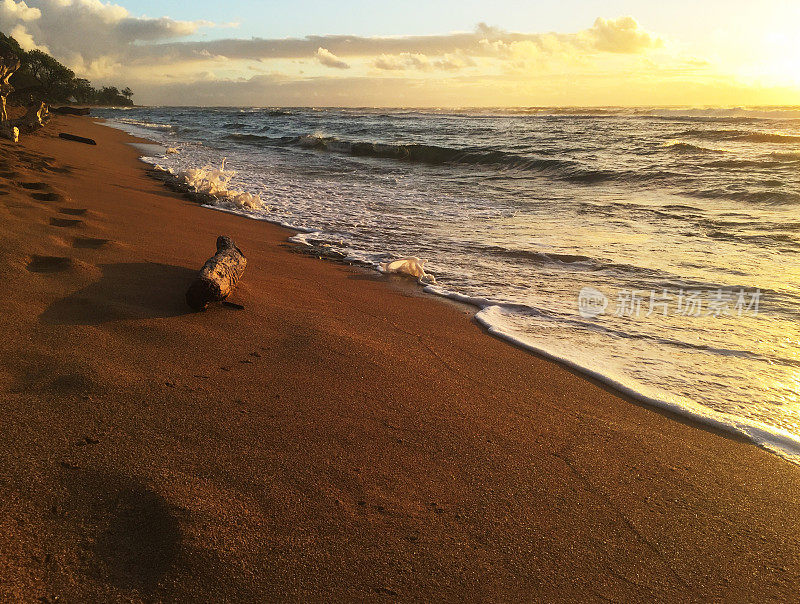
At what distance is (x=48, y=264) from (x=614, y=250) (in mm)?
5880

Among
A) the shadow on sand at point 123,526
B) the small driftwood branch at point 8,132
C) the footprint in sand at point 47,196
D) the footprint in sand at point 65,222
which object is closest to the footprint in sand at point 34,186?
the footprint in sand at point 47,196

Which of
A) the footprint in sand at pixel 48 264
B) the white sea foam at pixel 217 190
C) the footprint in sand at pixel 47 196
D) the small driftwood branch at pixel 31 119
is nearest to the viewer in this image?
the footprint in sand at pixel 48 264

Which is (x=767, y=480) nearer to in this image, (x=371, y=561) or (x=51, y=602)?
(x=371, y=561)

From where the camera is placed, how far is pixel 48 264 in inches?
140

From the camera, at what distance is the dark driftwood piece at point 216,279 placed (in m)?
3.35

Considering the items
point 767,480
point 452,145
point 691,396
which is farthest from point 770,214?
point 452,145

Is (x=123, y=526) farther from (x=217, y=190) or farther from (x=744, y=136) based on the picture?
(x=744, y=136)

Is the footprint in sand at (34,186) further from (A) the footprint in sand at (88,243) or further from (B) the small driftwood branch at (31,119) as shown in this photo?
(B) the small driftwood branch at (31,119)

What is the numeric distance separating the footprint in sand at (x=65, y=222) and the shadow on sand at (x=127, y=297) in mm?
993

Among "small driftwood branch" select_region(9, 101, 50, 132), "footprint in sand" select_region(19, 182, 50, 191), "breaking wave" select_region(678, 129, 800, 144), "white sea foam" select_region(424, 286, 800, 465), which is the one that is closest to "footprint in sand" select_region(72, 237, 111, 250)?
"footprint in sand" select_region(19, 182, 50, 191)

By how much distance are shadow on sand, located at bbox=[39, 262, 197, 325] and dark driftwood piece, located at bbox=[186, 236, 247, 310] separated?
12 cm

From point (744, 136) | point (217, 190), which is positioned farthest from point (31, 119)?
point (744, 136)

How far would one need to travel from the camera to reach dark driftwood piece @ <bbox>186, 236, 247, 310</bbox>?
3348 mm

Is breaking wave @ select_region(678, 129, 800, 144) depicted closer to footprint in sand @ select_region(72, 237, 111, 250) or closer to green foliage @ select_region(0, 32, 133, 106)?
footprint in sand @ select_region(72, 237, 111, 250)
